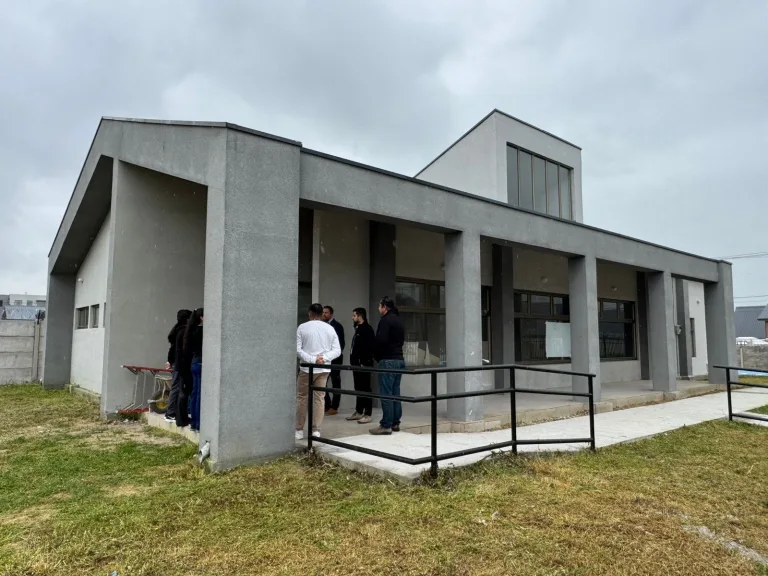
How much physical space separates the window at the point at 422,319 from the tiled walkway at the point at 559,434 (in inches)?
105

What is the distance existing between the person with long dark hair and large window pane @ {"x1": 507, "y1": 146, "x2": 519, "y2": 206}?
957 centimetres

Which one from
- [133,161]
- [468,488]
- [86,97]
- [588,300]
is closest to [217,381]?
[468,488]

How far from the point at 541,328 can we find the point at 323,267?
632cm

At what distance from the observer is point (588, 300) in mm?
9445

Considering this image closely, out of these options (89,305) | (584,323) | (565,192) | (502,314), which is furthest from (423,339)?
(89,305)

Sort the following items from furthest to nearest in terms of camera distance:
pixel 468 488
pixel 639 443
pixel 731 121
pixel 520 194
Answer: pixel 731 121 < pixel 520 194 < pixel 639 443 < pixel 468 488

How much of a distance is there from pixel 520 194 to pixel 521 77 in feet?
15.3


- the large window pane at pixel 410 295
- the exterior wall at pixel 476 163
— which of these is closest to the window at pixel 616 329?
the exterior wall at pixel 476 163

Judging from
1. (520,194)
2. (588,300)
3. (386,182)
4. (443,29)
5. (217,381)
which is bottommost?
(217,381)

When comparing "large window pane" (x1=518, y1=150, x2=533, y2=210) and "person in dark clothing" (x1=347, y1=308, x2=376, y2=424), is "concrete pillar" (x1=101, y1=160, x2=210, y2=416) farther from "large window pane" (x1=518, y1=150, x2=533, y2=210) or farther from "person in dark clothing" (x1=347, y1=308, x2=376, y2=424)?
"large window pane" (x1=518, y1=150, x2=533, y2=210)

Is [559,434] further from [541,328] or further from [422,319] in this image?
[541,328]

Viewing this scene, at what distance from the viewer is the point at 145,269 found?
849 cm

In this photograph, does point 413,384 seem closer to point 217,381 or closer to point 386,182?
point 386,182

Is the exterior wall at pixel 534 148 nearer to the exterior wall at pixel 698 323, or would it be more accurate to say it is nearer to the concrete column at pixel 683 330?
the concrete column at pixel 683 330
